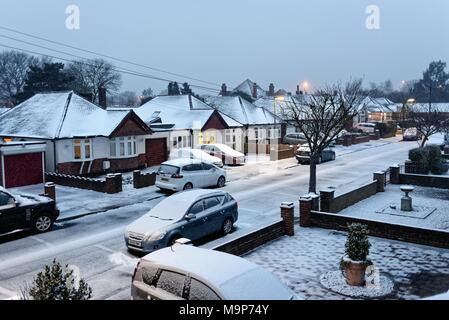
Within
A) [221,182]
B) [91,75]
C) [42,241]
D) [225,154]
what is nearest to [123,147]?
[225,154]

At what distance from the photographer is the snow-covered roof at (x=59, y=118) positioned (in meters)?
27.6

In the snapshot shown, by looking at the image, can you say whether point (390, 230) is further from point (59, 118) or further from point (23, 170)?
point (59, 118)

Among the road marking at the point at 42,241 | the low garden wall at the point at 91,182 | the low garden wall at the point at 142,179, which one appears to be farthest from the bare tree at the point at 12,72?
the road marking at the point at 42,241

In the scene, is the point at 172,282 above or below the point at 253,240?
above

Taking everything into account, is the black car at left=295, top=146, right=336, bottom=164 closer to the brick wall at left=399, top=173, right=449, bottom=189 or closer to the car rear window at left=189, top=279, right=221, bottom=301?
the brick wall at left=399, top=173, right=449, bottom=189

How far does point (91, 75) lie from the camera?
7912 cm

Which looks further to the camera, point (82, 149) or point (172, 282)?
point (82, 149)

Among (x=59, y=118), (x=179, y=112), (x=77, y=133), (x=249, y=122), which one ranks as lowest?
(x=77, y=133)

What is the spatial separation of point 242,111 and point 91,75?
4385cm

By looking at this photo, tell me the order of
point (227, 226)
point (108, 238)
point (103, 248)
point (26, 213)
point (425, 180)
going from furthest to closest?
point (425, 180) < point (227, 226) < point (26, 213) < point (108, 238) < point (103, 248)

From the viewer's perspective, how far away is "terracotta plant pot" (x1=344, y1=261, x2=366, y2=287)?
10547 millimetres

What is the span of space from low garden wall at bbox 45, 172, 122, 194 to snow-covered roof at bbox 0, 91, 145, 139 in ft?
8.61
